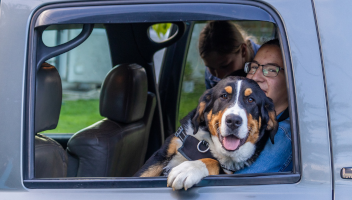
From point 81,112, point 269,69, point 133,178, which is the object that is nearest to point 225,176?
point 133,178

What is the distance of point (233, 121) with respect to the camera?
1.88 meters

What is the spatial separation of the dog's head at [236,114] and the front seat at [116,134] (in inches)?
25.1

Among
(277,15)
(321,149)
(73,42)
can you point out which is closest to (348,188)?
(321,149)

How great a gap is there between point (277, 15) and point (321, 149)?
20.6 inches

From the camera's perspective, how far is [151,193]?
4.36ft

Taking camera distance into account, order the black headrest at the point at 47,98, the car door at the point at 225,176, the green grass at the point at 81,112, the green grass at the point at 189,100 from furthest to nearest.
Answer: the green grass at the point at 81,112 < the green grass at the point at 189,100 < the black headrest at the point at 47,98 < the car door at the point at 225,176

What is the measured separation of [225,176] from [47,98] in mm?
899

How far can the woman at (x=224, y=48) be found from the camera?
121 inches

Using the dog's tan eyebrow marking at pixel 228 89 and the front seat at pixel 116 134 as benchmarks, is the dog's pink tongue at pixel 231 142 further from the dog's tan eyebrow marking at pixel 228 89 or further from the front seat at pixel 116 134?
the front seat at pixel 116 134

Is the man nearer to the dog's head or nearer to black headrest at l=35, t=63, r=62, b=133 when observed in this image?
the dog's head

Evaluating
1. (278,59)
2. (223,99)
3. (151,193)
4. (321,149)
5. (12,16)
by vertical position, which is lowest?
(151,193)

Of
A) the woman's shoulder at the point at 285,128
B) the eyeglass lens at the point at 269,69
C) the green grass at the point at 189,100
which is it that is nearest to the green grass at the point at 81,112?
the green grass at the point at 189,100

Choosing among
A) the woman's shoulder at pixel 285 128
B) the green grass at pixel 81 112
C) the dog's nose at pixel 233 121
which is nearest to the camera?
the woman's shoulder at pixel 285 128

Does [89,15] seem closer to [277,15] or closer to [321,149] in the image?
[277,15]
